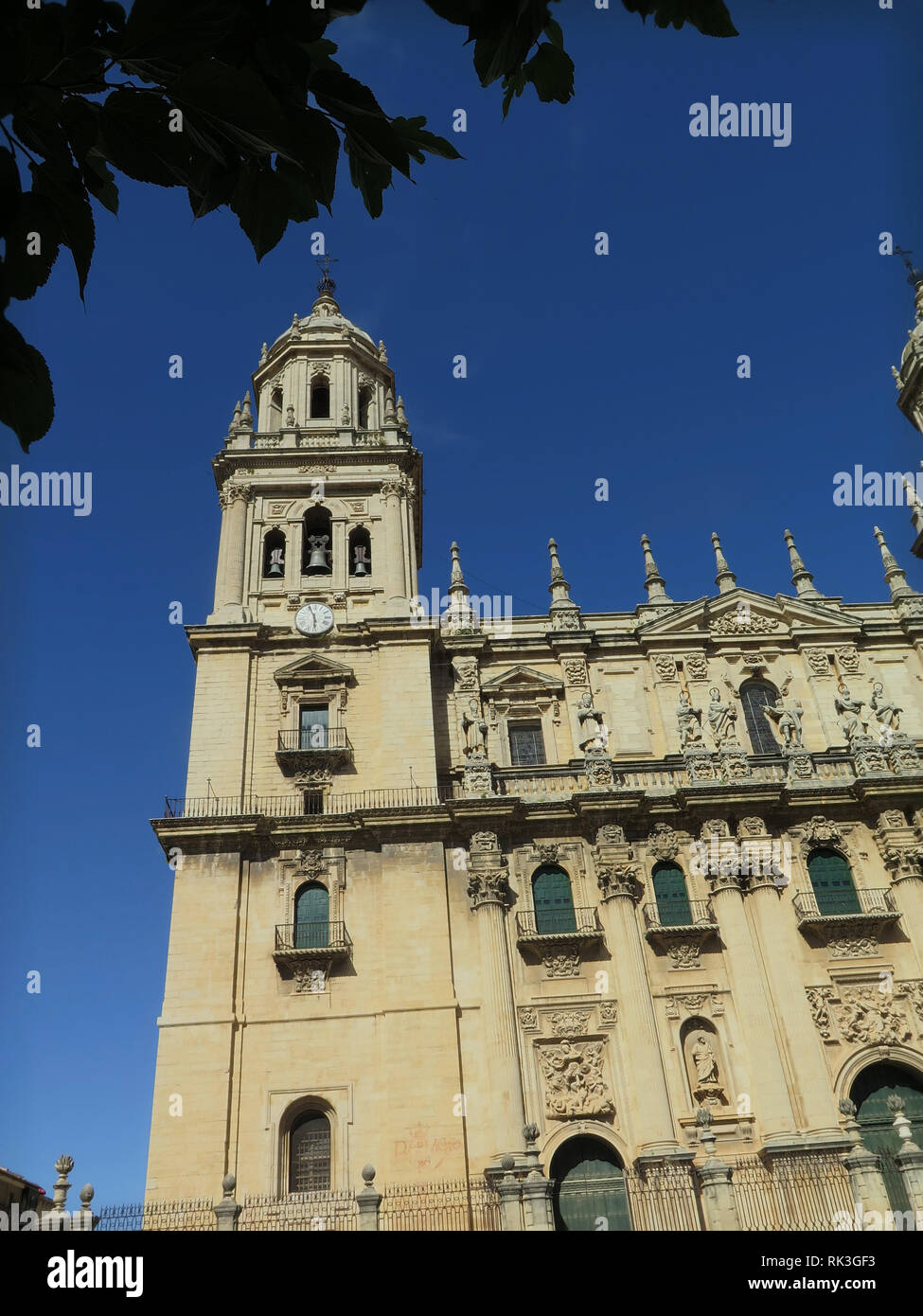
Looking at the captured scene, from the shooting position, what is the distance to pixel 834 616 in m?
27.8

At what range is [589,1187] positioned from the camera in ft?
66.0

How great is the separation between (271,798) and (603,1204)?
1117 cm

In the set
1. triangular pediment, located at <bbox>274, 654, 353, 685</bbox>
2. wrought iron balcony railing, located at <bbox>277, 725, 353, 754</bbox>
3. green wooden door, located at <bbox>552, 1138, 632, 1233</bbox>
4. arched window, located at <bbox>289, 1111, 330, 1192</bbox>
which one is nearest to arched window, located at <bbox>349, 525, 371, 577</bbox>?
triangular pediment, located at <bbox>274, 654, 353, 685</bbox>

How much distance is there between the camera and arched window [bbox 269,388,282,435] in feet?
105

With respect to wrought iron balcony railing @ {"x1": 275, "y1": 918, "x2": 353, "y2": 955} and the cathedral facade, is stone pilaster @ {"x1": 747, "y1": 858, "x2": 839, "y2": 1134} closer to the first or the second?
the cathedral facade

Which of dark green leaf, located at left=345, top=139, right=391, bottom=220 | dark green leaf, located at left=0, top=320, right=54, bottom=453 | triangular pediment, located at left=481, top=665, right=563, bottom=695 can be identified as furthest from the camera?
triangular pediment, located at left=481, top=665, right=563, bottom=695

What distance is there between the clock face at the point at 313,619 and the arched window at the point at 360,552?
181 centimetres


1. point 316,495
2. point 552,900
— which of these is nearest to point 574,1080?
point 552,900

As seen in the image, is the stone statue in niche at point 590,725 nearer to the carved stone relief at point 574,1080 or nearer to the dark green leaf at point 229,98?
the carved stone relief at point 574,1080

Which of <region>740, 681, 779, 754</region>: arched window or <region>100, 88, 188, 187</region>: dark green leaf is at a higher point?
<region>740, 681, 779, 754</region>: arched window

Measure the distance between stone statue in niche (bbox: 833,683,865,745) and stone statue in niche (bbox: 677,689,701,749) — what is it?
3656 mm

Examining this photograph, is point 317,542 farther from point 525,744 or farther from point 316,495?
point 525,744
